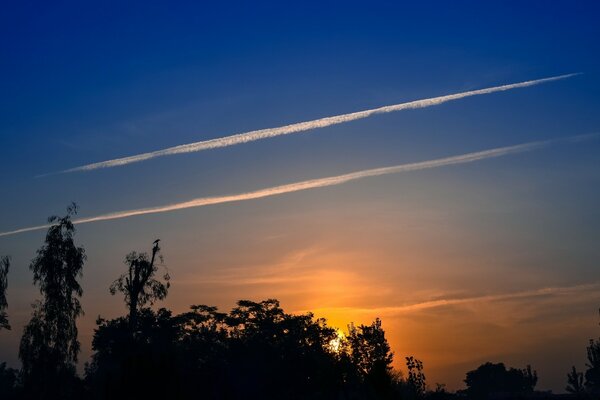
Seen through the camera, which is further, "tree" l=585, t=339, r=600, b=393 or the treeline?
"tree" l=585, t=339, r=600, b=393

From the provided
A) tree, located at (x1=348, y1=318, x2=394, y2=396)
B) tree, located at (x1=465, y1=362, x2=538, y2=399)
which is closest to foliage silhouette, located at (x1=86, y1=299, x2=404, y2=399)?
tree, located at (x1=348, y1=318, x2=394, y2=396)

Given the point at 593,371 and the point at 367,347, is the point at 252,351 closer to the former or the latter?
the point at 367,347

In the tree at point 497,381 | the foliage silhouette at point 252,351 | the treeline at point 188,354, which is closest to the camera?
the treeline at point 188,354

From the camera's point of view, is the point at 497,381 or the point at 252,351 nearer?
the point at 252,351

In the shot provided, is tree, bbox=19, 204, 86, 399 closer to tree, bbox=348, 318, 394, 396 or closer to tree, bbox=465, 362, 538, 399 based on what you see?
tree, bbox=348, 318, 394, 396

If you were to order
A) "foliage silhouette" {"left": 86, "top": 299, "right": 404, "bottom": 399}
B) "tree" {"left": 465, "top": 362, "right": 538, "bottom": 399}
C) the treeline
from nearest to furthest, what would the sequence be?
the treeline → "foliage silhouette" {"left": 86, "top": 299, "right": 404, "bottom": 399} → "tree" {"left": 465, "top": 362, "right": 538, "bottom": 399}

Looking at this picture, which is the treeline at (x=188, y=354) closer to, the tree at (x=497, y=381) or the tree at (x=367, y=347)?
the tree at (x=367, y=347)

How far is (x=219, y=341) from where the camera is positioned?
9806cm

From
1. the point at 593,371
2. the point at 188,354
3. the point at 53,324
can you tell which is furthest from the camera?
the point at 593,371

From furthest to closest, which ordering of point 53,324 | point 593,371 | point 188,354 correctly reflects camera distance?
point 593,371 < point 188,354 < point 53,324

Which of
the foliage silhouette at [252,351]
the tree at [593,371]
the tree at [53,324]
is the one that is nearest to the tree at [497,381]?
the tree at [593,371]

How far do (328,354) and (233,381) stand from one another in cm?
1361

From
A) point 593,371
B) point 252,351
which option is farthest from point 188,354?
point 593,371

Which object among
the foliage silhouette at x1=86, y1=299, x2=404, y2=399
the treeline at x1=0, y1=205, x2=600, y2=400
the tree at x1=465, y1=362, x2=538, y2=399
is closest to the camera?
the treeline at x1=0, y1=205, x2=600, y2=400
